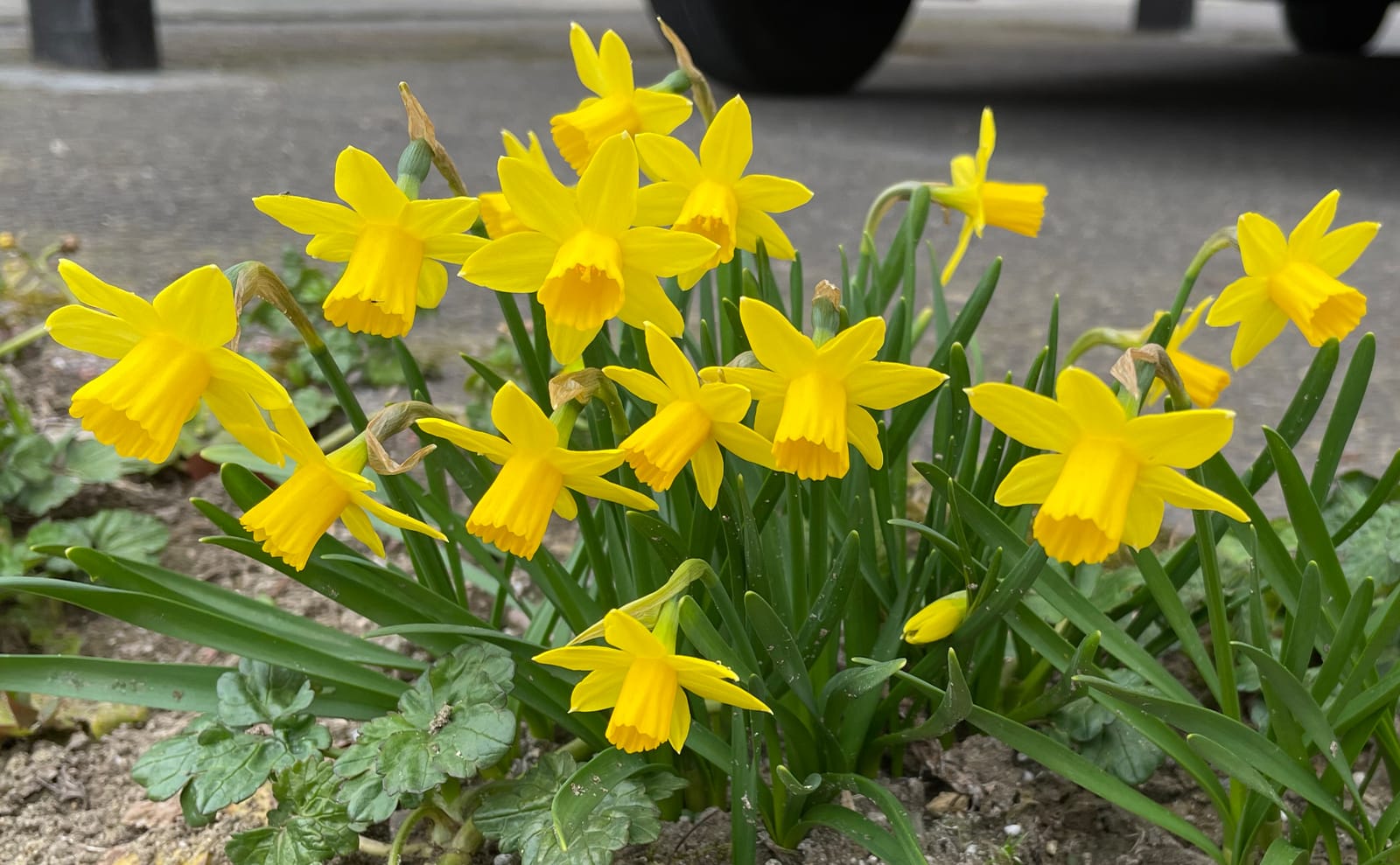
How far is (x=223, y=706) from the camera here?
3.35ft

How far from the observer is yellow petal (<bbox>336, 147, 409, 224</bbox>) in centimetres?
79

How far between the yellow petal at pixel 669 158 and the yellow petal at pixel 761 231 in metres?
0.06

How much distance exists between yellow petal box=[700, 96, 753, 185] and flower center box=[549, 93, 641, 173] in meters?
0.14

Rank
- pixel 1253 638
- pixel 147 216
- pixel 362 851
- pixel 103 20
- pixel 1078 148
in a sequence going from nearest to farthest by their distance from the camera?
pixel 1253 638 → pixel 362 851 → pixel 147 216 → pixel 1078 148 → pixel 103 20

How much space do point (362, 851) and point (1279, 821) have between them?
0.86 meters

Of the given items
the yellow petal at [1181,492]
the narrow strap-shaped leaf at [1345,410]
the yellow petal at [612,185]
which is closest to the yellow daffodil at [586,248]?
the yellow petal at [612,185]

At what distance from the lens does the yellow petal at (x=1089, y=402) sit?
0.71m

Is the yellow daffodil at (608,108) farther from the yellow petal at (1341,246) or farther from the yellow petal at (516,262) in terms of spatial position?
the yellow petal at (1341,246)

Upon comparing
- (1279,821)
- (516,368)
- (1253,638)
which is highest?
(1253,638)

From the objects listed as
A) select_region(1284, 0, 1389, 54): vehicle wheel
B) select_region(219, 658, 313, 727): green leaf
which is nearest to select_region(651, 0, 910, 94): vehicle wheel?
select_region(219, 658, 313, 727): green leaf

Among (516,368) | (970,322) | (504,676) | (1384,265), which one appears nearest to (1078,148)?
(1384,265)

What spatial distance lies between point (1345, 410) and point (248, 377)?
0.89 meters

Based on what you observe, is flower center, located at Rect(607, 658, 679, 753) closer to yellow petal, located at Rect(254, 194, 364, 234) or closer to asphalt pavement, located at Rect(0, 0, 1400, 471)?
yellow petal, located at Rect(254, 194, 364, 234)

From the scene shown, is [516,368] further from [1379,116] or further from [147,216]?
[1379,116]
